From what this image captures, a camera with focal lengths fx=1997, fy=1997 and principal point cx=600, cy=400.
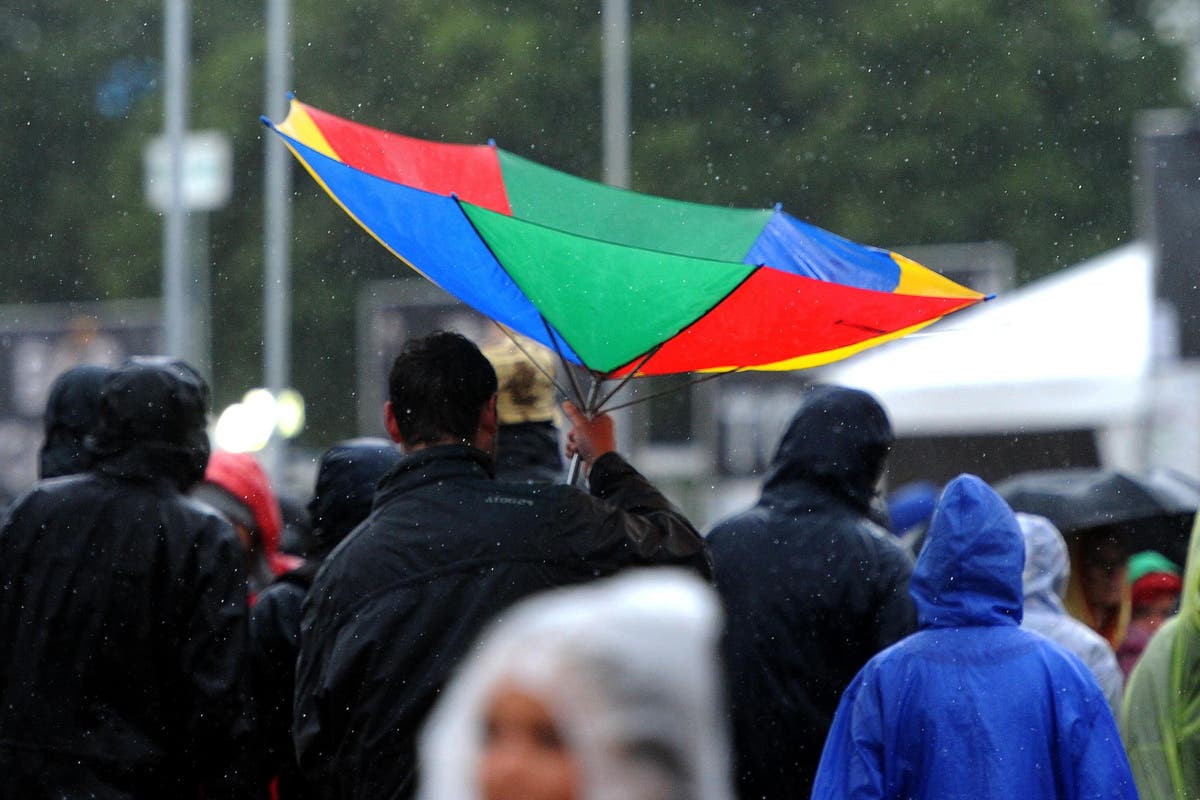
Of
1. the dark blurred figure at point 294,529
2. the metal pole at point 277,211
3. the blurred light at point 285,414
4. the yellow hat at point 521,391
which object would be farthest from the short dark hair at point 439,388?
the metal pole at point 277,211

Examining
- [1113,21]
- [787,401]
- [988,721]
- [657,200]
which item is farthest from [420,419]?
[1113,21]

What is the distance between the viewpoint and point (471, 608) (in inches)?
149

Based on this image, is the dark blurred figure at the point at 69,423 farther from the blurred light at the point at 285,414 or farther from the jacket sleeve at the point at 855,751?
the blurred light at the point at 285,414

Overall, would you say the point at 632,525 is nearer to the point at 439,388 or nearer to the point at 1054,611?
the point at 439,388

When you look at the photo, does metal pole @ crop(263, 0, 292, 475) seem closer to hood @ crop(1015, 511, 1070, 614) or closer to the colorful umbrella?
hood @ crop(1015, 511, 1070, 614)

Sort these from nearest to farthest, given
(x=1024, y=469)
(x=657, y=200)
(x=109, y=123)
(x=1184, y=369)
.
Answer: (x=657, y=200)
(x=1184, y=369)
(x=1024, y=469)
(x=109, y=123)

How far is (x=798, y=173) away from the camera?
34375mm

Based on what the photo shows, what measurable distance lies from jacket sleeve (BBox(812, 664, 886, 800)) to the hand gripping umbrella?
757mm

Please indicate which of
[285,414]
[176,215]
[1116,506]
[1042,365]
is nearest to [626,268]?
[1116,506]

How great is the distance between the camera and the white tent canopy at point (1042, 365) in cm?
1299

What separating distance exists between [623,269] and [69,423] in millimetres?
2068

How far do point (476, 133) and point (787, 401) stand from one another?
1797 centimetres

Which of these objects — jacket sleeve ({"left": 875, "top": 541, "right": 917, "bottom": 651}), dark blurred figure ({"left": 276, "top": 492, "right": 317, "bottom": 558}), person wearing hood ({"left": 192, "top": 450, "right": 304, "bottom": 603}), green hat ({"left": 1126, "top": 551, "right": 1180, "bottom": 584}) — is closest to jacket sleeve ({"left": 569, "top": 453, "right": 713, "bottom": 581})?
jacket sleeve ({"left": 875, "top": 541, "right": 917, "bottom": 651})

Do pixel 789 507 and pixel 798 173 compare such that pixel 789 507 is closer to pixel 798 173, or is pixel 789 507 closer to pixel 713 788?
pixel 713 788
